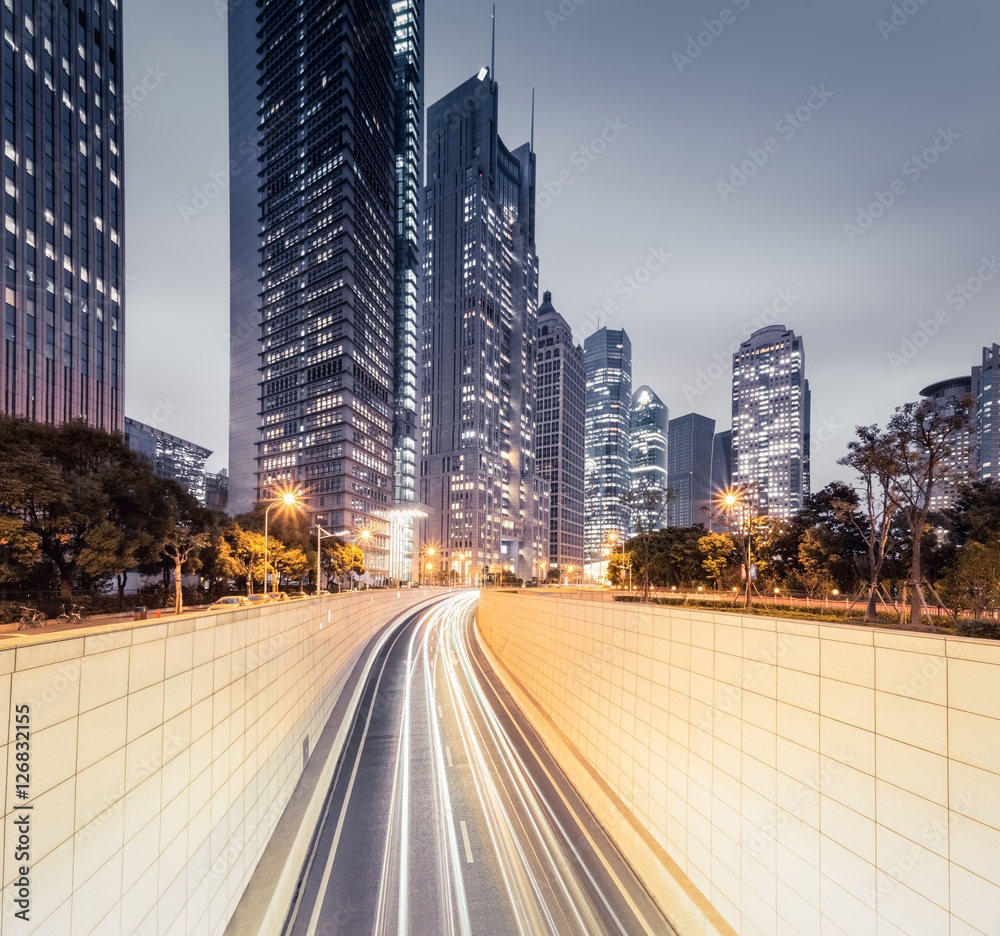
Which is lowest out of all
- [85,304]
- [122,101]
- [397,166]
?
[85,304]

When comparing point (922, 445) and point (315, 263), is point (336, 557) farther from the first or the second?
point (315, 263)

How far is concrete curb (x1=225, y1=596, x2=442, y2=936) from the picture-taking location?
33.6ft

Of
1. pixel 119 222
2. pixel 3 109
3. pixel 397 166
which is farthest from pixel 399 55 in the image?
pixel 3 109

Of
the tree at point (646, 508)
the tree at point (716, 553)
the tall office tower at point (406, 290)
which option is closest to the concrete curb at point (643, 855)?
the tree at point (646, 508)

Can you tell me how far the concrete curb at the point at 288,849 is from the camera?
10227 mm

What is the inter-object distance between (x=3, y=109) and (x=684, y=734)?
103924mm

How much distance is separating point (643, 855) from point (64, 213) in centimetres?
10662

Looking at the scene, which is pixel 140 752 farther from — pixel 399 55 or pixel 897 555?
pixel 399 55

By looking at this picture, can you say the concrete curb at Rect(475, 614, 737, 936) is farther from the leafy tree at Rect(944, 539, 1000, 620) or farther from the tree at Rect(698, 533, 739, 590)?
the tree at Rect(698, 533, 739, 590)

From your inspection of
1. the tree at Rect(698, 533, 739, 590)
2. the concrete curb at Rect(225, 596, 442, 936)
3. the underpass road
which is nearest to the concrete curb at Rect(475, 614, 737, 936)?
the underpass road

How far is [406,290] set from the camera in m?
178

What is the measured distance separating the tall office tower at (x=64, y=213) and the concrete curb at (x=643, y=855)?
76.1 meters

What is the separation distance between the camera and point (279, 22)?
151 metres

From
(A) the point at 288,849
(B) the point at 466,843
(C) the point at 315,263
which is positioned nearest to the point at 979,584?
(B) the point at 466,843
